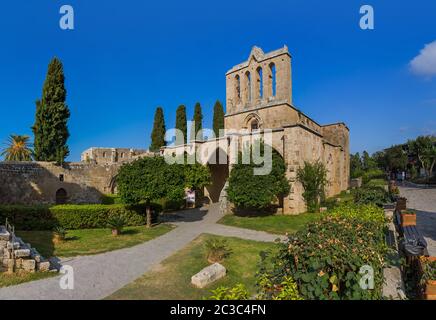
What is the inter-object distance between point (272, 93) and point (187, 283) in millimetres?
21135

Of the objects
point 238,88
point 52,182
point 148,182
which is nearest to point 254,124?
point 238,88

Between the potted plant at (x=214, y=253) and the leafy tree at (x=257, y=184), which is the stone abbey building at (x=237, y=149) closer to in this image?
the leafy tree at (x=257, y=184)

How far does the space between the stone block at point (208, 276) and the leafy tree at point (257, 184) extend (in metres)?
9.48

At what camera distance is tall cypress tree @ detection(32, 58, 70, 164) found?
97.9 feet

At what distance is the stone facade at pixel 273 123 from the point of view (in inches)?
754

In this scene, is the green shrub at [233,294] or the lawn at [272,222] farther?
the lawn at [272,222]

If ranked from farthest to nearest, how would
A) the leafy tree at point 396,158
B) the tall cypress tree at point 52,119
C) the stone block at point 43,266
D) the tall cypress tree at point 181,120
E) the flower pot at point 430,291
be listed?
the leafy tree at point 396,158 → the tall cypress tree at point 181,120 → the tall cypress tree at point 52,119 → the stone block at point 43,266 → the flower pot at point 430,291

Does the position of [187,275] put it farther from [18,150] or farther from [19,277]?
[18,150]

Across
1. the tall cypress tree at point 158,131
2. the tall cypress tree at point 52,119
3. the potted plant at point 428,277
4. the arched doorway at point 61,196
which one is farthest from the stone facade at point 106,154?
the potted plant at point 428,277

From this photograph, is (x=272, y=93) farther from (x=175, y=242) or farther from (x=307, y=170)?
(x=175, y=242)

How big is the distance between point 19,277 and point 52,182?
19.8 meters

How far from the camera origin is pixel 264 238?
13219 millimetres

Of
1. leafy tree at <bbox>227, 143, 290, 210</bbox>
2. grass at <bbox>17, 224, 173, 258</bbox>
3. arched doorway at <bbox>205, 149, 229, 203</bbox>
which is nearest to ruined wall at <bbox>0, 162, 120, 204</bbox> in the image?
arched doorway at <bbox>205, 149, 229, 203</bbox>

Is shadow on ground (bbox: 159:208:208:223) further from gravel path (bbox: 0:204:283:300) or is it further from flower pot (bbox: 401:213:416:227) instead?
flower pot (bbox: 401:213:416:227)
